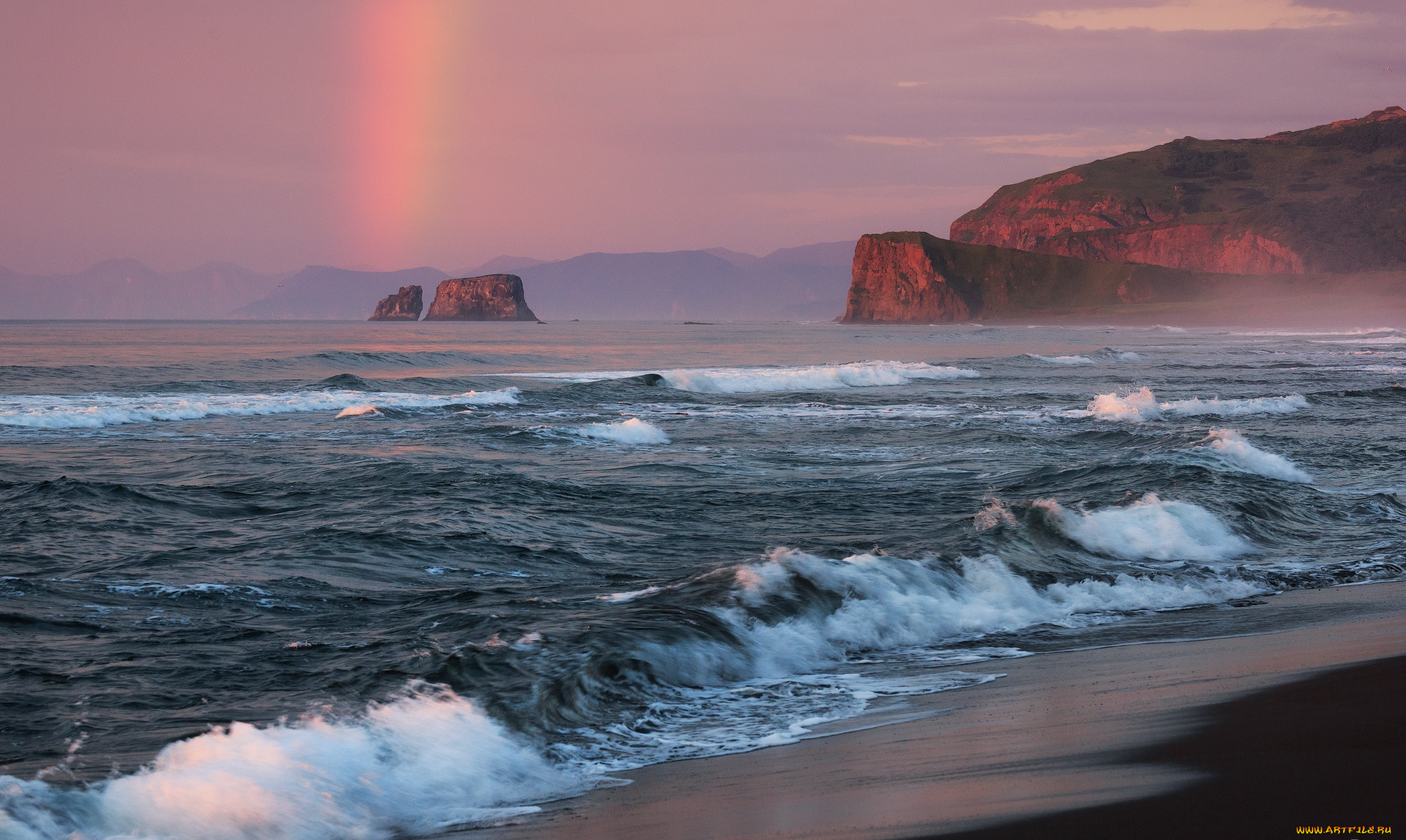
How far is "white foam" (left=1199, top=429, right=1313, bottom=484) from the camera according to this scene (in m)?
13.9

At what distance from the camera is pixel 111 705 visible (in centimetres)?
532

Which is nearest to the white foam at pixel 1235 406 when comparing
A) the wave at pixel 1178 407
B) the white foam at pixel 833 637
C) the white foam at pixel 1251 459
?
the wave at pixel 1178 407

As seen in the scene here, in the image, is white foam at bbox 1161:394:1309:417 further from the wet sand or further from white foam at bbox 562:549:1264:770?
the wet sand

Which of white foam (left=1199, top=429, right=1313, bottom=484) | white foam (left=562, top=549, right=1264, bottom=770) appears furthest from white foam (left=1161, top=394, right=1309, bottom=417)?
white foam (left=562, top=549, right=1264, bottom=770)

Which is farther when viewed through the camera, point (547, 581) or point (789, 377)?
point (789, 377)

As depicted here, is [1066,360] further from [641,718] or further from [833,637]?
[641,718]

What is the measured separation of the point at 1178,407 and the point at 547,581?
63.6 feet

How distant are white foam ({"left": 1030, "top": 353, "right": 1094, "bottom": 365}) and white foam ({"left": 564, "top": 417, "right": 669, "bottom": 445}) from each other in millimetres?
32601

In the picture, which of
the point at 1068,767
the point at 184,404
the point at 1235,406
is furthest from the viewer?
the point at 184,404

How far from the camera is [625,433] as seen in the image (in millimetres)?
19438

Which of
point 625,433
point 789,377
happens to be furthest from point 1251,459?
point 789,377

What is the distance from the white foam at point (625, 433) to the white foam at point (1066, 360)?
107ft

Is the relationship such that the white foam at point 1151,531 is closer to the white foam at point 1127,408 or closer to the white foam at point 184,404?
the white foam at point 1127,408

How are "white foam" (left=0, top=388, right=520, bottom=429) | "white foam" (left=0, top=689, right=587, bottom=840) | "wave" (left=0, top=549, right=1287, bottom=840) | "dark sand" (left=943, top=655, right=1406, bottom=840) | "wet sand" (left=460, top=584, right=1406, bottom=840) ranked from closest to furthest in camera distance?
"dark sand" (left=943, top=655, right=1406, bottom=840) → "wet sand" (left=460, top=584, right=1406, bottom=840) → "white foam" (left=0, top=689, right=587, bottom=840) → "wave" (left=0, top=549, right=1287, bottom=840) → "white foam" (left=0, top=388, right=520, bottom=429)
